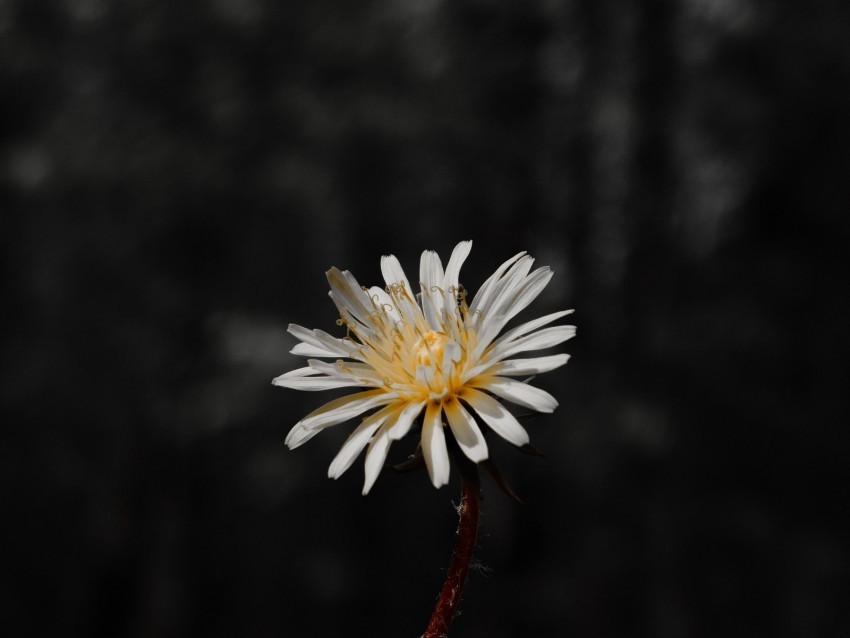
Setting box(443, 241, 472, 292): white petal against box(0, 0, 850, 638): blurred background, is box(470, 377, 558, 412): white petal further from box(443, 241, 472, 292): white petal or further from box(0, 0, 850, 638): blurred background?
box(0, 0, 850, 638): blurred background

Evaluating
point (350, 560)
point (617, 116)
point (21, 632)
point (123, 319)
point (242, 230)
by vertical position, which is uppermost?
point (617, 116)

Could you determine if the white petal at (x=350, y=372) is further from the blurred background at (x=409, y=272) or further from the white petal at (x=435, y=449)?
the blurred background at (x=409, y=272)

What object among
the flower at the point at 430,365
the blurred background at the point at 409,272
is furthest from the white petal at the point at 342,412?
the blurred background at the point at 409,272

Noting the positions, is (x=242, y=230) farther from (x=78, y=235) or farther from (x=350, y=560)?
(x=350, y=560)

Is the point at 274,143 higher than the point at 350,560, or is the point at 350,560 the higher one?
the point at 274,143

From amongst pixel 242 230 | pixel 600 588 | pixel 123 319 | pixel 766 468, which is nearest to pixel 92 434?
pixel 123 319

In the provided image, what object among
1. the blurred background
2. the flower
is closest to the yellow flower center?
the flower

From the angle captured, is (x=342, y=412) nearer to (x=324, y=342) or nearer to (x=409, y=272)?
(x=324, y=342)
